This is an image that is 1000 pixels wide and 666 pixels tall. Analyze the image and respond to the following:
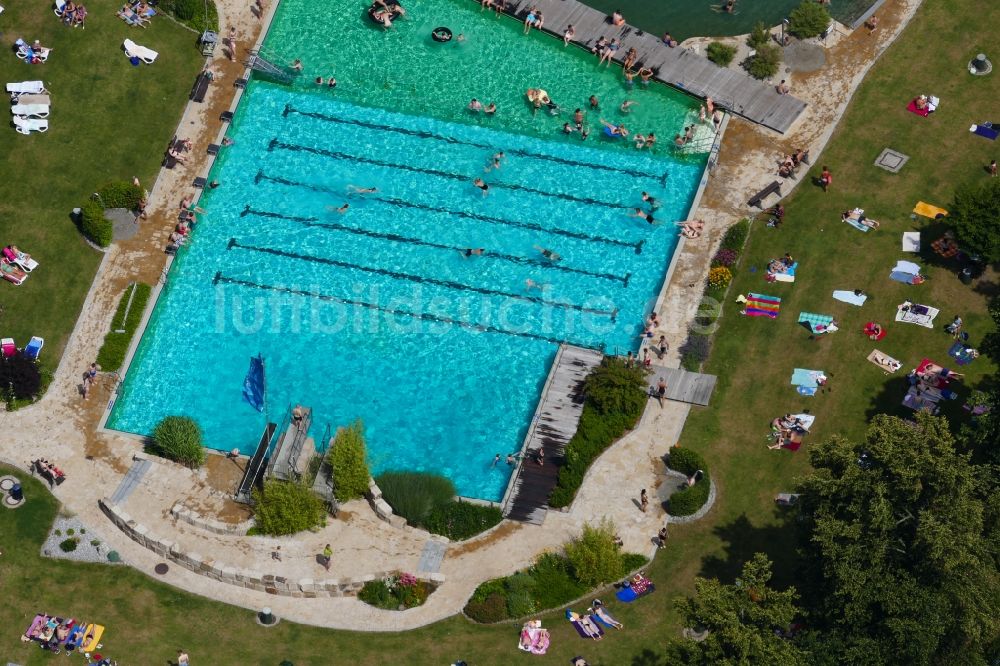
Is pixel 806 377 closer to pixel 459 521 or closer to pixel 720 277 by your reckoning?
pixel 720 277

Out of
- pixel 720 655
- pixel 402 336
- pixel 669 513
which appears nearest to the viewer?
pixel 720 655

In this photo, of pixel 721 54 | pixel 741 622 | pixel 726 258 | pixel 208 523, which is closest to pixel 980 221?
pixel 726 258

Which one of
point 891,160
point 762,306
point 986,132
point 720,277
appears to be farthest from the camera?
point 986,132

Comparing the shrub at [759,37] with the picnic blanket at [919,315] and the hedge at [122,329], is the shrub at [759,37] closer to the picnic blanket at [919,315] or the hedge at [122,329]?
the picnic blanket at [919,315]

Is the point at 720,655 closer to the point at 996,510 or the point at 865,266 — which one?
the point at 996,510

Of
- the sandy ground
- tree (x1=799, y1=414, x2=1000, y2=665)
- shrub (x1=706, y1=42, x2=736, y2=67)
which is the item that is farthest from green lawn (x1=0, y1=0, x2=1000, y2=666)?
shrub (x1=706, y1=42, x2=736, y2=67)

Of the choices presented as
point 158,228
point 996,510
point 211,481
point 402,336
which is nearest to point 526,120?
point 402,336

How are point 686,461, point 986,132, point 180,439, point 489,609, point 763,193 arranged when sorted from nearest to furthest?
point 489,609 < point 180,439 < point 686,461 < point 763,193 < point 986,132

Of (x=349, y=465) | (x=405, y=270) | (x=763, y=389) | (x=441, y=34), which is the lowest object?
(x=349, y=465)
